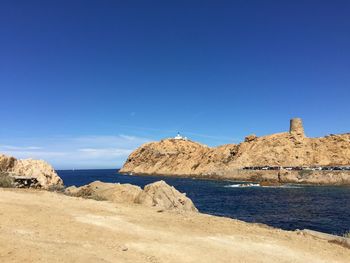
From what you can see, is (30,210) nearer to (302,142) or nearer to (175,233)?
(175,233)

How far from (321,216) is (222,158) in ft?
370

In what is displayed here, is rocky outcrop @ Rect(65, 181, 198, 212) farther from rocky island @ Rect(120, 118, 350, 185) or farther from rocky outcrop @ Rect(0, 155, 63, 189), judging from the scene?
rocky island @ Rect(120, 118, 350, 185)

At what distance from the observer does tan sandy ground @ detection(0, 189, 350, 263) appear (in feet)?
35.3

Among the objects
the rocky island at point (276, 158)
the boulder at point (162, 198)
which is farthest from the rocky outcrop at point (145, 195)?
the rocky island at point (276, 158)

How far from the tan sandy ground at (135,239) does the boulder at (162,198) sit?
5.33 meters

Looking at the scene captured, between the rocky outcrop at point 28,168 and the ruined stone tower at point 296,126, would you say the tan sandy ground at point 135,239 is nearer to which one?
the rocky outcrop at point 28,168

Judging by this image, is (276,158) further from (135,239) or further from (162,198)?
(135,239)

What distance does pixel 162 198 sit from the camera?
25422 mm

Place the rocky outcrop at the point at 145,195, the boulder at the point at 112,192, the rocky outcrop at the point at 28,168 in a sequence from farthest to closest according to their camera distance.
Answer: the rocky outcrop at the point at 28,168 < the boulder at the point at 112,192 < the rocky outcrop at the point at 145,195

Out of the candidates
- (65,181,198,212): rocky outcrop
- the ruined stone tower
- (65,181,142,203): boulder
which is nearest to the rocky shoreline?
the ruined stone tower

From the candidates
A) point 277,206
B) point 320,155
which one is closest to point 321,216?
point 277,206

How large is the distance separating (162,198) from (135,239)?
39.5 ft

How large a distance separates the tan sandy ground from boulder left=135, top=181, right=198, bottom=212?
533 centimetres

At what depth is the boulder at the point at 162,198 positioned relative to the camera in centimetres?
2486
